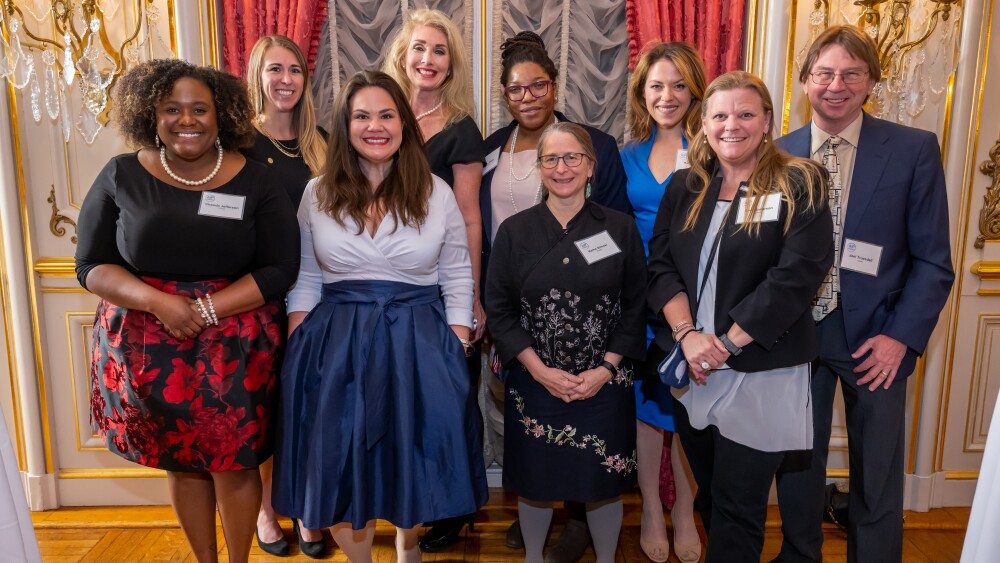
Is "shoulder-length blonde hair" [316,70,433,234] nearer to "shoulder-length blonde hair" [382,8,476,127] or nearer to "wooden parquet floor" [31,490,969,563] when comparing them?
"shoulder-length blonde hair" [382,8,476,127]

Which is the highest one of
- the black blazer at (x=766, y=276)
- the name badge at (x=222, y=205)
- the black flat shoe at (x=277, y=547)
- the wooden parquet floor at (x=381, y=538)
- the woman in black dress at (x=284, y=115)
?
the woman in black dress at (x=284, y=115)

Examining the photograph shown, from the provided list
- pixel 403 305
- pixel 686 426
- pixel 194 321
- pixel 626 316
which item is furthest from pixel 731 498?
pixel 194 321

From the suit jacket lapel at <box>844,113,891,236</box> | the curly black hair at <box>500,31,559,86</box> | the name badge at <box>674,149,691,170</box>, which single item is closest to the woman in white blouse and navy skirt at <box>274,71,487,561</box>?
the curly black hair at <box>500,31,559,86</box>

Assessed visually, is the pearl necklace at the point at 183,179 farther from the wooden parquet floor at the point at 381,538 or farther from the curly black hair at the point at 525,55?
the wooden parquet floor at the point at 381,538

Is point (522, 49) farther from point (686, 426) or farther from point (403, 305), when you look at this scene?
point (686, 426)

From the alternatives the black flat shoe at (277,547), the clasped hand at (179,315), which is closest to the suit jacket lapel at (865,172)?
the clasped hand at (179,315)

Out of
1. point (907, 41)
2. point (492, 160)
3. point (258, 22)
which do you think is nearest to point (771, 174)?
point (492, 160)

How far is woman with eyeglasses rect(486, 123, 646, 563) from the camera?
209cm

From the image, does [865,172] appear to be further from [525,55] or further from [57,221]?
[57,221]

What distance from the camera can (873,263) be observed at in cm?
202

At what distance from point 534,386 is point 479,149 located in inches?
32.6

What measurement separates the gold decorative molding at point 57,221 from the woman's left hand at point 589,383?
2148mm

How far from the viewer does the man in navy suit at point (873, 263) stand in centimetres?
200

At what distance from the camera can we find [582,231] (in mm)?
2119
